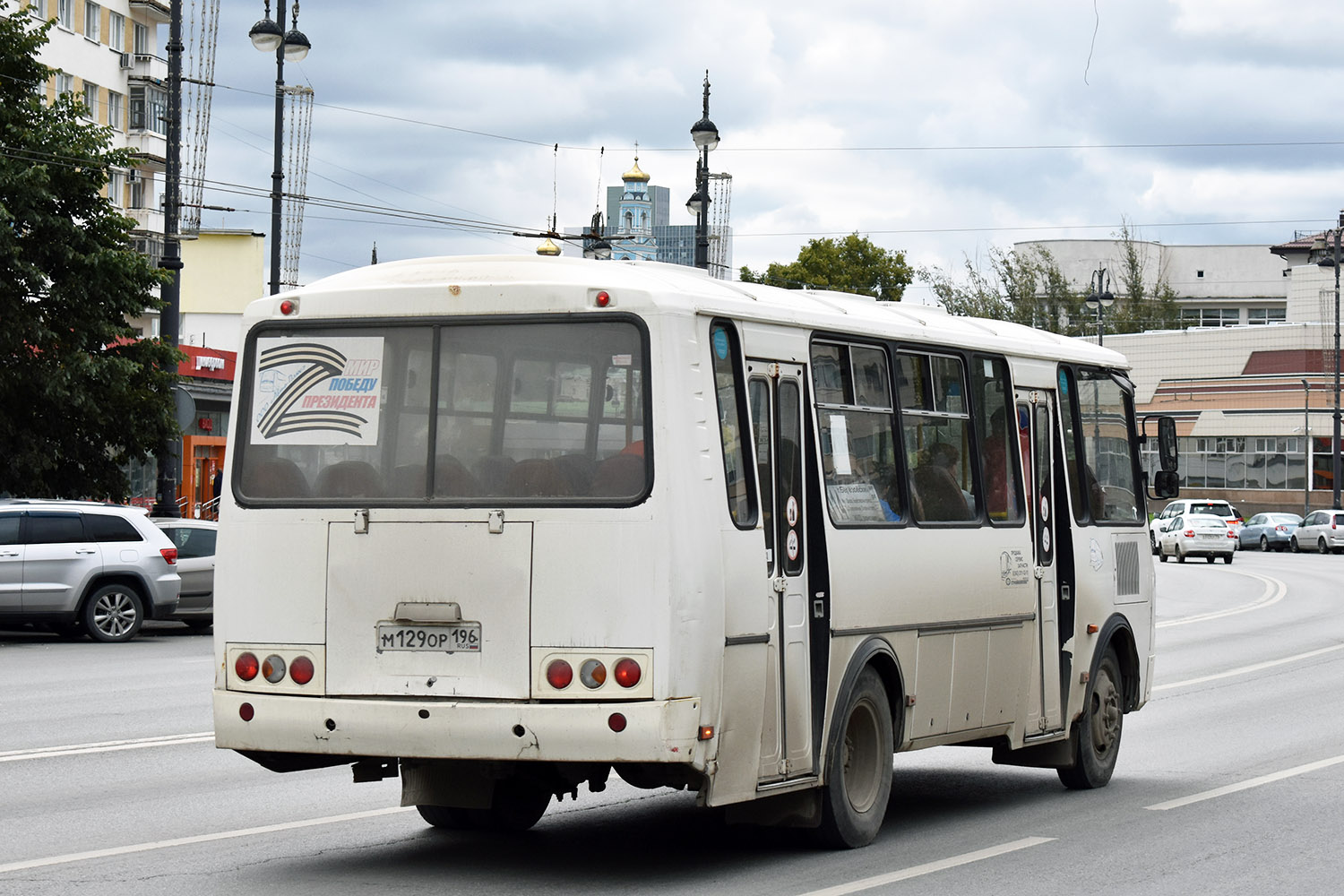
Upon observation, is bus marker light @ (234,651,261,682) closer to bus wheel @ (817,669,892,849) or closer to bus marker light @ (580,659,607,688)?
bus marker light @ (580,659,607,688)

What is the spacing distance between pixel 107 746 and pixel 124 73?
61.0 m

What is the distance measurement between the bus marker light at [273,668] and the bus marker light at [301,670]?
1.8 inches

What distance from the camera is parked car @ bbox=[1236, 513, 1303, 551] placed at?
69.1 m

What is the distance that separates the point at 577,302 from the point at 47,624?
16589mm

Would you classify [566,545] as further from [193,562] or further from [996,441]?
[193,562]

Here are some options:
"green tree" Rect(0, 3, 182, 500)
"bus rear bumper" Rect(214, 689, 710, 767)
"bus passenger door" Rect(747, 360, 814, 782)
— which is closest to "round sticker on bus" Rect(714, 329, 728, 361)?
"bus passenger door" Rect(747, 360, 814, 782)

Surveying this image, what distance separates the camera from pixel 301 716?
8375mm

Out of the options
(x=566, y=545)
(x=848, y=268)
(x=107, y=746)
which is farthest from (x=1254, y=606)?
(x=848, y=268)

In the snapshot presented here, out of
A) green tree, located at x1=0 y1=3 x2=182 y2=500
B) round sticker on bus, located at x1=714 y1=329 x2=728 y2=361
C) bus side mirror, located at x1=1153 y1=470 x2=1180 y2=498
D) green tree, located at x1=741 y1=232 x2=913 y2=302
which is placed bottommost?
bus side mirror, located at x1=1153 y1=470 x2=1180 y2=498

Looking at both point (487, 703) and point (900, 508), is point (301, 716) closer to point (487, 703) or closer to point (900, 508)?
point (487, 703)

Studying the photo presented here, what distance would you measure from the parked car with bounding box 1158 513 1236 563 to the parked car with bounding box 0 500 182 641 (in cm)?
3932

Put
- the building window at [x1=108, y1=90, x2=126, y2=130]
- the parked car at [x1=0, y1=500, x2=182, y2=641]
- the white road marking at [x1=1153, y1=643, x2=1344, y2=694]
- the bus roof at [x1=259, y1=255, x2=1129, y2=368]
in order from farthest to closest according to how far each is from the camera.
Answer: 1. the building window at [x1=108, y1=90, x2=126, y2=130]
2. the parked car at [x1=0, y1=500, x2=182, y2=641]
3. the white road marking at [x1=1153, y1=643, x2=1344, y2=694]
4. the bus roof at [x1=259, y1=255, x2=1129, y2=368]

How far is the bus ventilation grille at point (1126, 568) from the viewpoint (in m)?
12.5

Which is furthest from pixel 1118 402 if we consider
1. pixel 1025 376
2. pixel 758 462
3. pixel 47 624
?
pixel 47 624
